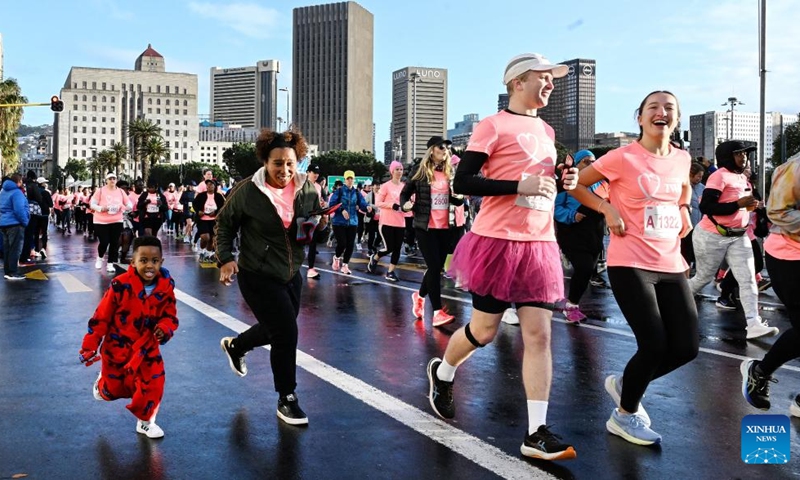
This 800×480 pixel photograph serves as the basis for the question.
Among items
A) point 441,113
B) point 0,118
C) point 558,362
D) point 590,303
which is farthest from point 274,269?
point 441,113

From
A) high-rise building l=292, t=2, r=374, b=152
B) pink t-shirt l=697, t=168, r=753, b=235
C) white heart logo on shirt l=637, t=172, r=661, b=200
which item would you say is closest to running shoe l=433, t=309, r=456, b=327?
pink t-shirt l=697, t=168, r=753, b=235

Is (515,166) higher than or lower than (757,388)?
higher

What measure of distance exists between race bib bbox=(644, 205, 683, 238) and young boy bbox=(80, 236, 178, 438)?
8.73 ft

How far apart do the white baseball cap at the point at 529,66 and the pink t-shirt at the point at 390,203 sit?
7686mm

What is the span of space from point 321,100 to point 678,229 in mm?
195720

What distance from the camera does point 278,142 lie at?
4.84 m

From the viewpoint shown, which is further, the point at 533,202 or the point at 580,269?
the point at 580,269

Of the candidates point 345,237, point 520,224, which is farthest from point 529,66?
point 345,237

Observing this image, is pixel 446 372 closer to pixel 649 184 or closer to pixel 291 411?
pixel 291 411

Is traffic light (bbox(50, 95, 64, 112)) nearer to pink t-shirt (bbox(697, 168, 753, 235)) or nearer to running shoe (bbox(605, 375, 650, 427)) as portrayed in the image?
pink t-shirt (bbox(697, 168, 753, 235))

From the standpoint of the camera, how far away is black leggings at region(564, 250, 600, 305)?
841 centimetres

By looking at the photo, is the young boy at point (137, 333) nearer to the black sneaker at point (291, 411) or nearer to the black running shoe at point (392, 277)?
the black sneaker at point (291, 411)

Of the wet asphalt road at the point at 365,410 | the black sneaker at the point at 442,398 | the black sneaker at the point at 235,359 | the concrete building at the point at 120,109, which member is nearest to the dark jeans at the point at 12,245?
the wet asphalt road at the point at 365,410

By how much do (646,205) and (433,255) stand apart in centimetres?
407
